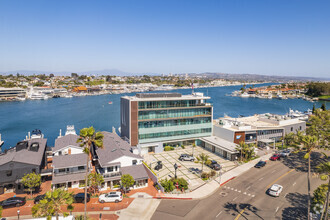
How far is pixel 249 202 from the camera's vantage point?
35000mm

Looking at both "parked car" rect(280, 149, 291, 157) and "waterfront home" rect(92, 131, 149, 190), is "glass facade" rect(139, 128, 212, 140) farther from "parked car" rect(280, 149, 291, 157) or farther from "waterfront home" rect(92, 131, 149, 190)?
"parked car" rect(280, 149, 291, 157)

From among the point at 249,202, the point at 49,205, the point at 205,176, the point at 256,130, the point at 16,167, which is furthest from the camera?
the point at 256,130

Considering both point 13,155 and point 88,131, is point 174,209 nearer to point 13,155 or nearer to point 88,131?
point 88,131

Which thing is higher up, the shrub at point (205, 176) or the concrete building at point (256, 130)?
the concrete building at point (256, 130)

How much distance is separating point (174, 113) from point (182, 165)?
1698 cm

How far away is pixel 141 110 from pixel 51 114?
371 feet

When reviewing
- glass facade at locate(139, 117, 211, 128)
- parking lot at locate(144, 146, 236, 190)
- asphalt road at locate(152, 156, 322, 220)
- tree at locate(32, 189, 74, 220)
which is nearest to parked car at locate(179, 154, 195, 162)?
parking lot at locate(144, 146, 236, 190)

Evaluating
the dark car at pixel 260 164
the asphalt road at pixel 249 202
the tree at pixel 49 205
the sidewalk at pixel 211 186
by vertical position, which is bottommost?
the sidewalk at pixel 211 186

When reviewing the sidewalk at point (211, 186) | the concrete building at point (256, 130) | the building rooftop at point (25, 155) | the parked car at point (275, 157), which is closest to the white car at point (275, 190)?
the sidewalk at point (211, 186)

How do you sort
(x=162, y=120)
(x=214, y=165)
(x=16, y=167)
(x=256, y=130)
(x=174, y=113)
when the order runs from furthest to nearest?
(x=256, y=130) < (x=174, y=113) < (x=162, y=120) < (x=214, y=165) < (x=16, y=167)

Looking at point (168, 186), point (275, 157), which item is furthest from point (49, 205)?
point (275, 157)

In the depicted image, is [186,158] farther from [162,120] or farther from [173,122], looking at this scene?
[162,120]

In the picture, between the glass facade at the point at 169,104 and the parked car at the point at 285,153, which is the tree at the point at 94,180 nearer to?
the glass facade at the point at 169,104

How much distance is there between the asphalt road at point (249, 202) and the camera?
3148 cm
